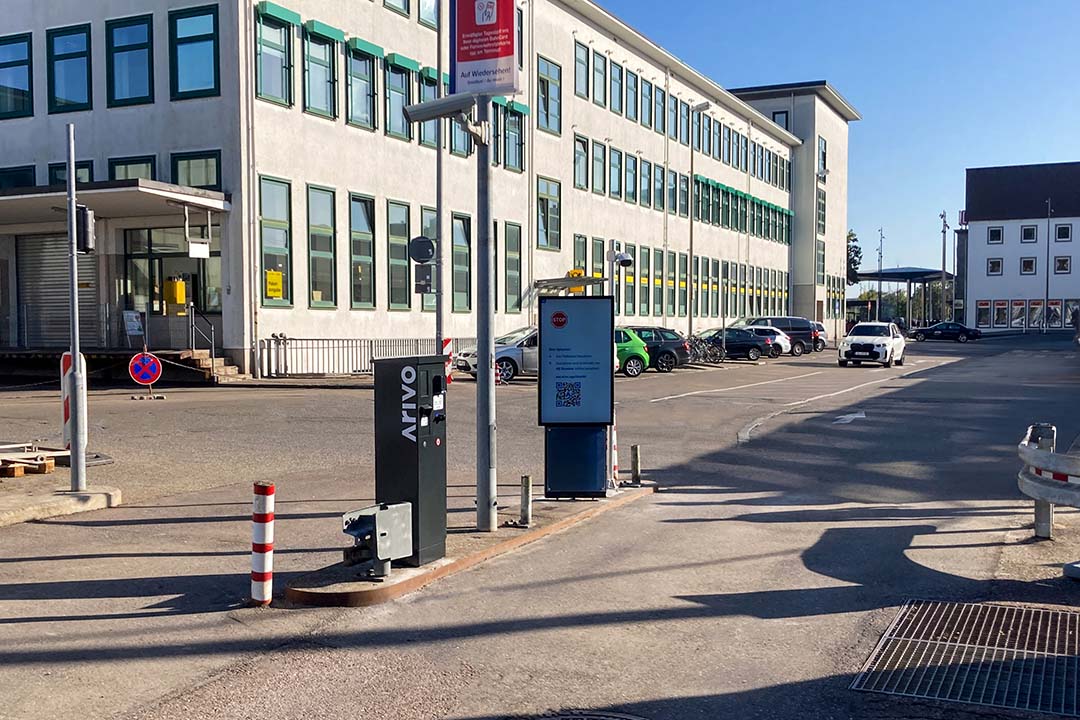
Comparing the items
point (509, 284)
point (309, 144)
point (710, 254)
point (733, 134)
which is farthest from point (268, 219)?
point (733, 134)

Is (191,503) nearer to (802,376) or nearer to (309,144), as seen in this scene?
(309,144)

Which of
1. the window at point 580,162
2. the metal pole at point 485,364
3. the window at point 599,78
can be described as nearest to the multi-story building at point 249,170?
the window at point 580,162

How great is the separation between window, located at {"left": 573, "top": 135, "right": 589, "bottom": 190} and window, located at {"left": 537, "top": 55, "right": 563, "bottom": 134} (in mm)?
1624

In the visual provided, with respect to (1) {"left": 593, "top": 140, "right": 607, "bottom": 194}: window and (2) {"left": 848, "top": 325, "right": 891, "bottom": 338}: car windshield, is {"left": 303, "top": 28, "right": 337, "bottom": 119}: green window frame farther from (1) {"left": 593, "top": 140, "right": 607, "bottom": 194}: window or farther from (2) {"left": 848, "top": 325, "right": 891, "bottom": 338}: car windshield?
(2) {"left": 848, "top": 325, "right": 891, "bottom": 338}: car windshield

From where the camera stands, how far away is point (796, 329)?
53.4 meters

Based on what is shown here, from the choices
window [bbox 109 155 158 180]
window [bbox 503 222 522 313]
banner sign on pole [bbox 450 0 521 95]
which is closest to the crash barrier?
window [bbox 109 155 158 180]

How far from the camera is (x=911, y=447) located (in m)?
15.3

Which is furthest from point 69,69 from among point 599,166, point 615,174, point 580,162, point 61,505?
point 615,174

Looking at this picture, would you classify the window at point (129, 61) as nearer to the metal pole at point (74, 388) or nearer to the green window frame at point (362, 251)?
the green window frame at point (362, 251)

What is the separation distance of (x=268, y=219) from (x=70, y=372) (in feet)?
59.9

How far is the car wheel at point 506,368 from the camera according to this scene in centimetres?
2976

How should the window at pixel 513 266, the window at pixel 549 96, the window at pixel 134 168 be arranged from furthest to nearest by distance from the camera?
the window at pixel 549 96 < the window at pixel 513 266 < the window at pixel 134 168

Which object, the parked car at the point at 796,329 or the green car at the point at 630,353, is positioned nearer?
the green car at the point at 630,353

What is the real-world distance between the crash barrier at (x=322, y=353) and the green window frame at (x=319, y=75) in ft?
21.7
